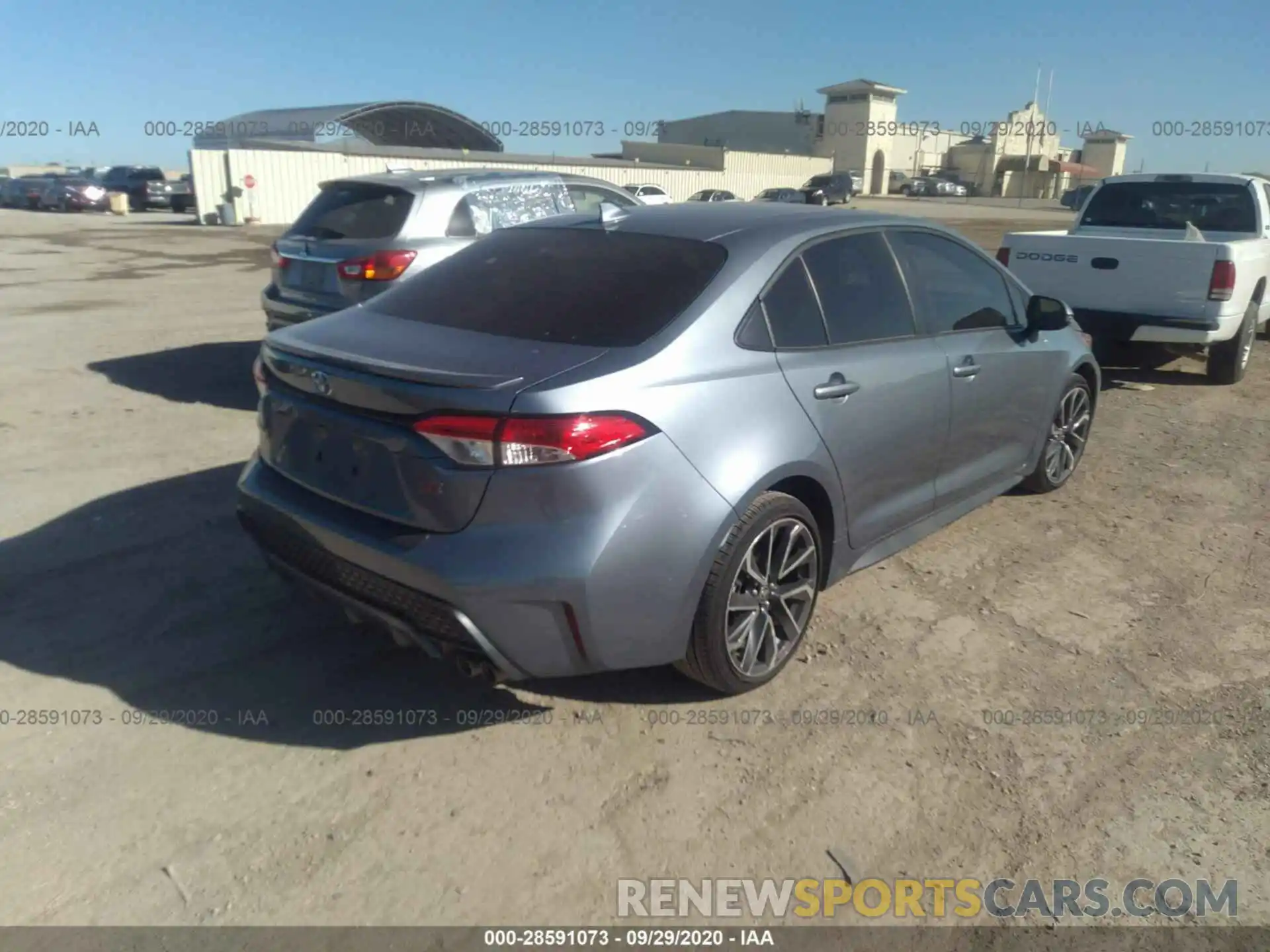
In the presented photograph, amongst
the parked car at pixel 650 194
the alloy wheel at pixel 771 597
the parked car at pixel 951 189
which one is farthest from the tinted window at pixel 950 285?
the parked car at pixel 951 189

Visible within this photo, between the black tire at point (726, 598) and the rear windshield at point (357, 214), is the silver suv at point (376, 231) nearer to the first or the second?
the rear windshield at point (357, 214)

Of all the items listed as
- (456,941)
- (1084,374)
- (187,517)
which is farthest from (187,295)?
(456,941)

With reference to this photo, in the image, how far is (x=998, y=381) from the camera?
4496 mm

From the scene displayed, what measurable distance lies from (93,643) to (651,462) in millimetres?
2316

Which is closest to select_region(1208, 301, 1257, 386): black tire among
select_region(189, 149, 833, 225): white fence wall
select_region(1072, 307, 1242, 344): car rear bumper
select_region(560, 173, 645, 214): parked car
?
select_region(1072, 307, 1242, 344): car rear bumper

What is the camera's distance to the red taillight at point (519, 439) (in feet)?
8.79

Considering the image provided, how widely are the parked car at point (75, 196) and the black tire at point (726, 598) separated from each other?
138 feet

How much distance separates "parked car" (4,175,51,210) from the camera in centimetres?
3897

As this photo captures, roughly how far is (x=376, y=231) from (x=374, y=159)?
104ft

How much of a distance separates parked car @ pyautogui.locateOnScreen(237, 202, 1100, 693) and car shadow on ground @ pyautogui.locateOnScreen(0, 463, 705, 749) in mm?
437

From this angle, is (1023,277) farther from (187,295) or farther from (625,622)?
(187,295)

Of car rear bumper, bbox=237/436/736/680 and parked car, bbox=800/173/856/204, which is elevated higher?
parked car, bbox=800/173/856/204

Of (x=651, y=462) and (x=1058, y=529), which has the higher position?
(x=651, y=462)

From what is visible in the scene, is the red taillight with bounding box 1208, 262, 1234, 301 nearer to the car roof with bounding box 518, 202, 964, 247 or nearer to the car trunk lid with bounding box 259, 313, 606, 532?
the car roof with bounding box 518, 202, 964, 247
